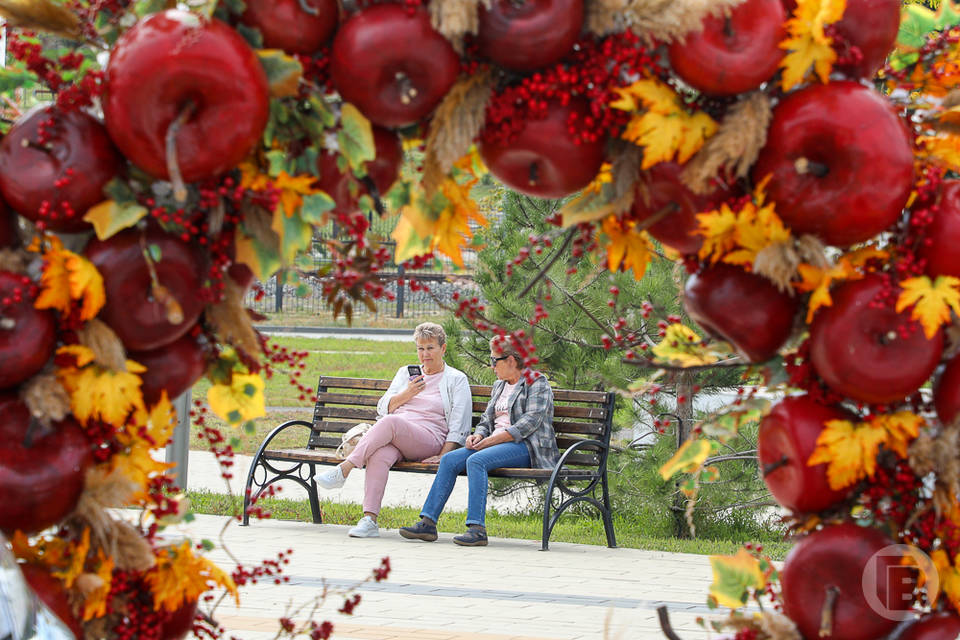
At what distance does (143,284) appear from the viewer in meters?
1.90

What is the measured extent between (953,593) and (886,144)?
0.80 metres

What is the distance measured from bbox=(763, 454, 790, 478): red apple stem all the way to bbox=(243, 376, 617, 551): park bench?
4.58 metres

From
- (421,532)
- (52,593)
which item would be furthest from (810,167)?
(421,532)

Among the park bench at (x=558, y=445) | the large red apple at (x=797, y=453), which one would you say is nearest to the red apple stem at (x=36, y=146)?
the large red apple at (x=797, y=453)

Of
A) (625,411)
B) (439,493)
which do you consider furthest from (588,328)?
(439,493)

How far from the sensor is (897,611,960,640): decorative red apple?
198cm

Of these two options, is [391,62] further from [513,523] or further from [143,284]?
[513,523]

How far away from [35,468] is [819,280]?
137 centimetres

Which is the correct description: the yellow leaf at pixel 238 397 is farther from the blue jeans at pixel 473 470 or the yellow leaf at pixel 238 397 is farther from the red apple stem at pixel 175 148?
the blue jeans at pixel 473 470

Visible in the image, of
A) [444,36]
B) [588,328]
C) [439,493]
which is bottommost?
[439,493]

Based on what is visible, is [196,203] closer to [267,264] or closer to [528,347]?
[267,264]

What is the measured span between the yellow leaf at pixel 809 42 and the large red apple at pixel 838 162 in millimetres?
32

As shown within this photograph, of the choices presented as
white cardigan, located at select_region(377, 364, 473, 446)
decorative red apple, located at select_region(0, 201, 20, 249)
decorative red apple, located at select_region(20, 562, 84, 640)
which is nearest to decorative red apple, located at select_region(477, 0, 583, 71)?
decorative red apple, located at select_region(0, 201, 20, 249)

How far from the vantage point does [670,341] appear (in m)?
2.40
